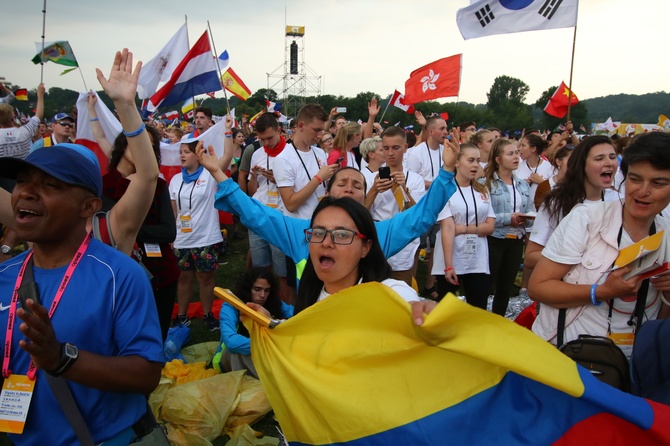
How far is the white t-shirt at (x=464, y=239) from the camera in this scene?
5164 millimetres

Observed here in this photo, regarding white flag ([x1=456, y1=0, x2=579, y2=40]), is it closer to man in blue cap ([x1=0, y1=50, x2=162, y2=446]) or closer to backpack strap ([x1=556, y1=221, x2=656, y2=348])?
backpack strap ([x1=556, y1=221, x2=656, y2=348])

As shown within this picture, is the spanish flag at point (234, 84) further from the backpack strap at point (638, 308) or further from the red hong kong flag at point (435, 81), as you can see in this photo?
the backpack strap at point (638, 308)

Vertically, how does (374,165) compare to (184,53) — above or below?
below

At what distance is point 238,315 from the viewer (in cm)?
463

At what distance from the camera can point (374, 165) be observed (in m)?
5.79

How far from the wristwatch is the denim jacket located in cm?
482

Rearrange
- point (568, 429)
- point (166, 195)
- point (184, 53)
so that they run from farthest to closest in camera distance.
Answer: point (184, 53)
point (166, 195)
point (568, 429)

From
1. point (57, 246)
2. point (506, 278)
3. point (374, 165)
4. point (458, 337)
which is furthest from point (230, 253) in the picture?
point (458, 337)

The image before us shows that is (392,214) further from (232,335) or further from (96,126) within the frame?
(96,126)

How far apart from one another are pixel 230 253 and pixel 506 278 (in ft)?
18.3

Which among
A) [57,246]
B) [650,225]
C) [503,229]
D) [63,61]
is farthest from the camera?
[63,61]

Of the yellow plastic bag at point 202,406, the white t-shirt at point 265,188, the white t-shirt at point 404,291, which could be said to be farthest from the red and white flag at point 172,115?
the white t-shirt at point 404,291

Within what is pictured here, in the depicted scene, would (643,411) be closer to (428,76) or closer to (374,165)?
(374,165)

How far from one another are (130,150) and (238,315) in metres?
2.55
